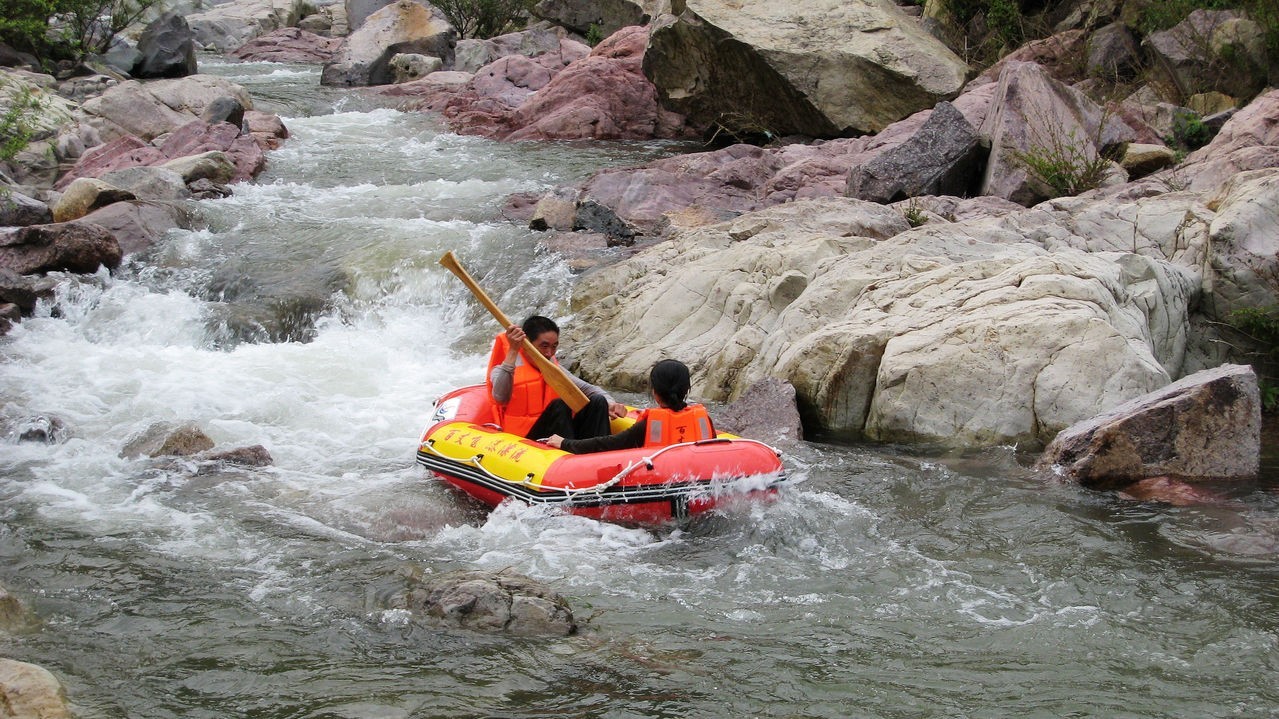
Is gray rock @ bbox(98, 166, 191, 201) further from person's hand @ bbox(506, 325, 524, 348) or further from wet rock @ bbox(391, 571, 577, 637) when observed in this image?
wet rock @ bbox(391, 571, 577, 637)

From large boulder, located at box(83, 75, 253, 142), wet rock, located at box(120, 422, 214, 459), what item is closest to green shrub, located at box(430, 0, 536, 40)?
large boulder, located at box(83, 75, 253, 142)

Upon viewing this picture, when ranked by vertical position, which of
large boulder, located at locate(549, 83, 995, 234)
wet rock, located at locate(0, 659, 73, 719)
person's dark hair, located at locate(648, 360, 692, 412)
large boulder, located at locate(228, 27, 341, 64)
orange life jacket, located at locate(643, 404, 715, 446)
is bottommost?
wet rock, located at locate(0, 659, 73, 719)

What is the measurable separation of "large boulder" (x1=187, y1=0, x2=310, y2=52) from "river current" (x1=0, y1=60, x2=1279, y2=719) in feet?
66.8

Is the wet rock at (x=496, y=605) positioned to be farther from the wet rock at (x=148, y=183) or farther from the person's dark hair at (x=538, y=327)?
the wet rock at (x=148, y=183)

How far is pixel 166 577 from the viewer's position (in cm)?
503

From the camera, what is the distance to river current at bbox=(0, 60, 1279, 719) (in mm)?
3949

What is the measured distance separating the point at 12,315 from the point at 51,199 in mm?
3249

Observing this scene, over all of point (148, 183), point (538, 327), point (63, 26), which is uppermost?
point (63, 26)

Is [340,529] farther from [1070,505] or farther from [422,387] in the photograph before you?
[1070,505]

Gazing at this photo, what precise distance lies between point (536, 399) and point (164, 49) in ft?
45.1

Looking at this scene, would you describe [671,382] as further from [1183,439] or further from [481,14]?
[481,14]

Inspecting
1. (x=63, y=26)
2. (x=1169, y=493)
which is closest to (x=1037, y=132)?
(x=1169, y=493)

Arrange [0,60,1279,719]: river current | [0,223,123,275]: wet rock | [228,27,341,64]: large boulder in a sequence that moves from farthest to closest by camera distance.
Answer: [228,27,341,64]: large boulder < [0,223,123,275]: wet rock < [0,60,1279,719]: river current

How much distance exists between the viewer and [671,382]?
576 cm
